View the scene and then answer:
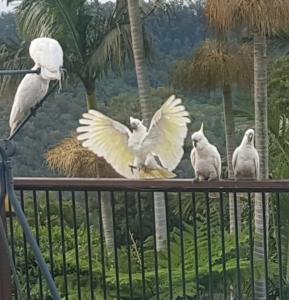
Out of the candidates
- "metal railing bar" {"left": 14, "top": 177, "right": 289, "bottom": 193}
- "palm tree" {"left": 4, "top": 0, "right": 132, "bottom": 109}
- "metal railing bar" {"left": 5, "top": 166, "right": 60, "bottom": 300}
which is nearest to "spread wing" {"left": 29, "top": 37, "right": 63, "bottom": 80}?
"metal railing bar" {"left": 5, "top": 166, "right": 60, "bottom": 300}

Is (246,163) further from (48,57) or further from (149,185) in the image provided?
(48,57)

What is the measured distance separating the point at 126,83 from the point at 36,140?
2.67 meters

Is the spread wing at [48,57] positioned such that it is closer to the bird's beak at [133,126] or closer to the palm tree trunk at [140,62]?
the bird's beak at [133,126]

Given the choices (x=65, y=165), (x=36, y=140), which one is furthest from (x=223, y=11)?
(x=36, y=140)

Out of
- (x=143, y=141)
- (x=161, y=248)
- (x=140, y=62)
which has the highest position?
(x=140, y=62)

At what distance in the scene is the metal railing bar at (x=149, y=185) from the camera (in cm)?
279

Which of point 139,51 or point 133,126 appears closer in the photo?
point 133,126

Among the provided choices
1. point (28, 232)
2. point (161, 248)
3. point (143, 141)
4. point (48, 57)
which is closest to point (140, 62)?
point (161, 248)

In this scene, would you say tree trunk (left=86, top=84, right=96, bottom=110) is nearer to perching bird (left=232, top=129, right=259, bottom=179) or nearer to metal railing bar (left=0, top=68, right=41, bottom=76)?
perching bird (left=232, top=129, right=259, bottom=179)

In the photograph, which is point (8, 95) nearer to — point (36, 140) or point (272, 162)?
point (36, 140)

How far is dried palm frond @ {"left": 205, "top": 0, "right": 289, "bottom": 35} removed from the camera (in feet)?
26.9

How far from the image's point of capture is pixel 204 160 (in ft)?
10.3

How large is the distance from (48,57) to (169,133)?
1180 millimetres

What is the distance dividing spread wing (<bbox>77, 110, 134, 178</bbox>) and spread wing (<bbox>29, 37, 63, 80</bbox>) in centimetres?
97
